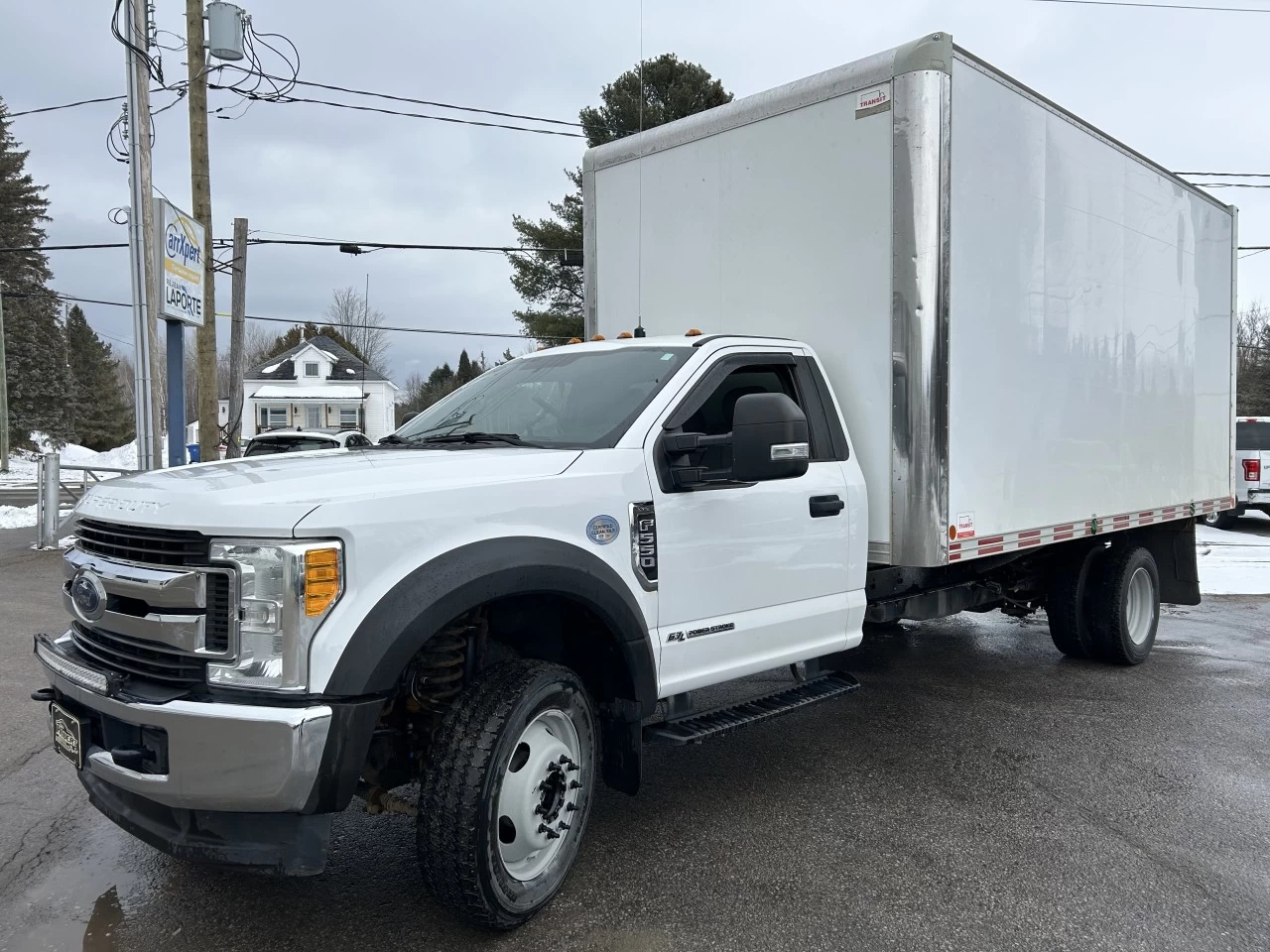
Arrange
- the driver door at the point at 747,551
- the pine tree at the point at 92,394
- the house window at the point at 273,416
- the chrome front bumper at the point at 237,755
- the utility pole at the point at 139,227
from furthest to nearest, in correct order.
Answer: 1. the house window at the point at 273,416
2. the pine tree at the point at 92,394
3. the utility pole at the point at 139,227
4. the driver door at the point at 747,551
5. the chrome front bumper at the point at 237,755

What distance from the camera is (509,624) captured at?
3.46m

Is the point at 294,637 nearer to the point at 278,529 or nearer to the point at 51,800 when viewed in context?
the point at 278,529

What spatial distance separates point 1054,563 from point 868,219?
11.6 feet

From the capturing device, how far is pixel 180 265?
1051 centimetres

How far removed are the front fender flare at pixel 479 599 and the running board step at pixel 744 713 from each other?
0.30 metres

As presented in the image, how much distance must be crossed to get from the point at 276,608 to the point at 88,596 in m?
0.85

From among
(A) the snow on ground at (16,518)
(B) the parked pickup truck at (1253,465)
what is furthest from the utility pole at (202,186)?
(B) the parked pickup truck at (1253,465)

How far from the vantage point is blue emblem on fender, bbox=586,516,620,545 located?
3463 mm

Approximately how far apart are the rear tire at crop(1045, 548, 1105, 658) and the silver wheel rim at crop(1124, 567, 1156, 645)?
0.30 metres

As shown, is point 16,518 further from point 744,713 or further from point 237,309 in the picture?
point 744,713

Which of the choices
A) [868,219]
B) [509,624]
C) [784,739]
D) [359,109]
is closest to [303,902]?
[509,624]

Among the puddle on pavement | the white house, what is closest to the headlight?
the puddle on pavement

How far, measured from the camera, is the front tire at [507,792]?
9.80ft

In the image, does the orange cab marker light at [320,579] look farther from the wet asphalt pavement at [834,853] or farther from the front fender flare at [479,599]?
the wet asphalt pavement at [834,853]
